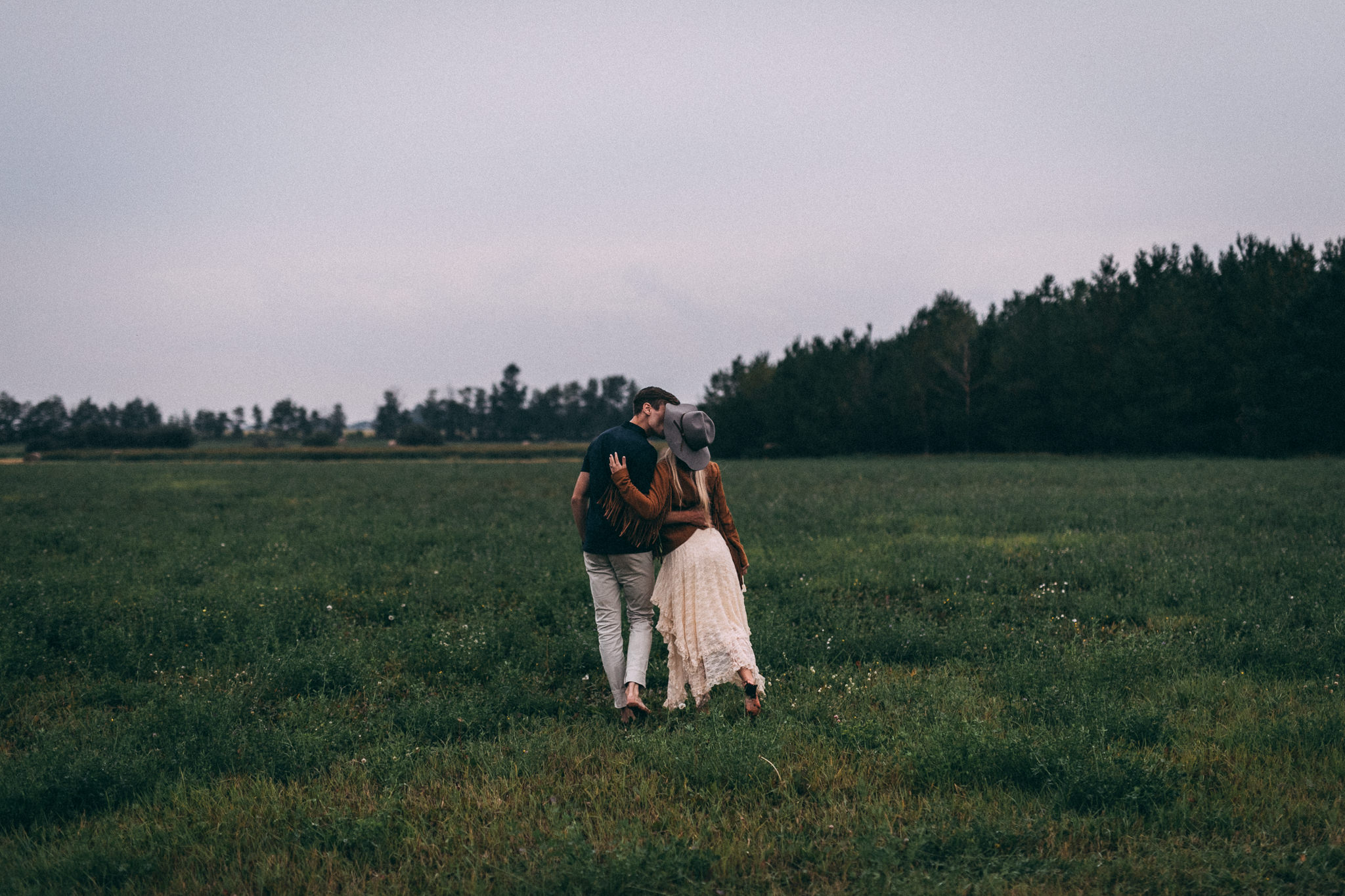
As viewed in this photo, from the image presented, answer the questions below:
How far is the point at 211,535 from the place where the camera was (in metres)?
15.5

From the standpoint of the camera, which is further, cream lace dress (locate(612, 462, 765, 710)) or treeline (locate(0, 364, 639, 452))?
treeline (locate(0, 364, 639, 452))

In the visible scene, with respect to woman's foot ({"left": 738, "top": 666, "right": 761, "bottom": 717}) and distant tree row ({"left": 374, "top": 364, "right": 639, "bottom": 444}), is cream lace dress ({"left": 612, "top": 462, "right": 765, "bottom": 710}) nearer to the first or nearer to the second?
woman's foot ({"left": 738, "top": 666, "right": 761, "bottom": 717})

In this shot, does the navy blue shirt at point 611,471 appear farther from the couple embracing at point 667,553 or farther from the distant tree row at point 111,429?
the distant tree row at point 111,429

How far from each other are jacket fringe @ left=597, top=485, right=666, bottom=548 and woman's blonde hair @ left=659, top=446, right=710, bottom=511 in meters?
0.24

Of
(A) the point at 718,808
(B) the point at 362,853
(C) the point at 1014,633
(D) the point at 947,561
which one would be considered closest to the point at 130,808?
(B) the point at 362,853

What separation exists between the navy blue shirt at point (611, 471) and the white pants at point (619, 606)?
0.39ft

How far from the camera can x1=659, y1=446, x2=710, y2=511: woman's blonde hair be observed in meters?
5.84

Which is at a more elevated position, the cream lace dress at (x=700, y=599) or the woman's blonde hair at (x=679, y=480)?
the woman's blonde hair at (x=679, y=480)

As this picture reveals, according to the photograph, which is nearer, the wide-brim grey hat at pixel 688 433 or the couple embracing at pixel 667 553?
the wide-brim grey hat at pixel 688 433

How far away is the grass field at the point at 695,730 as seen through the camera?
3834 mm

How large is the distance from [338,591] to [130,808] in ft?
18.9

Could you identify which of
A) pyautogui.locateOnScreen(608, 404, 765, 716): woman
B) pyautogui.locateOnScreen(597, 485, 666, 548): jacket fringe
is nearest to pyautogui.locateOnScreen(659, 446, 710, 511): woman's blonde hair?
pyautogui.locateOnScreen(608, 404, 765, 716): woman

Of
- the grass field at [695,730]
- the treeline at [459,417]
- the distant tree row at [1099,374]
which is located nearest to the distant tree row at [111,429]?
the treeline at [459,417]

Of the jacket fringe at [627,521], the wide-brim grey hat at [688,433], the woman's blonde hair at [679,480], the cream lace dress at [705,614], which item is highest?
the wide-brim grey hat at [688,433]
